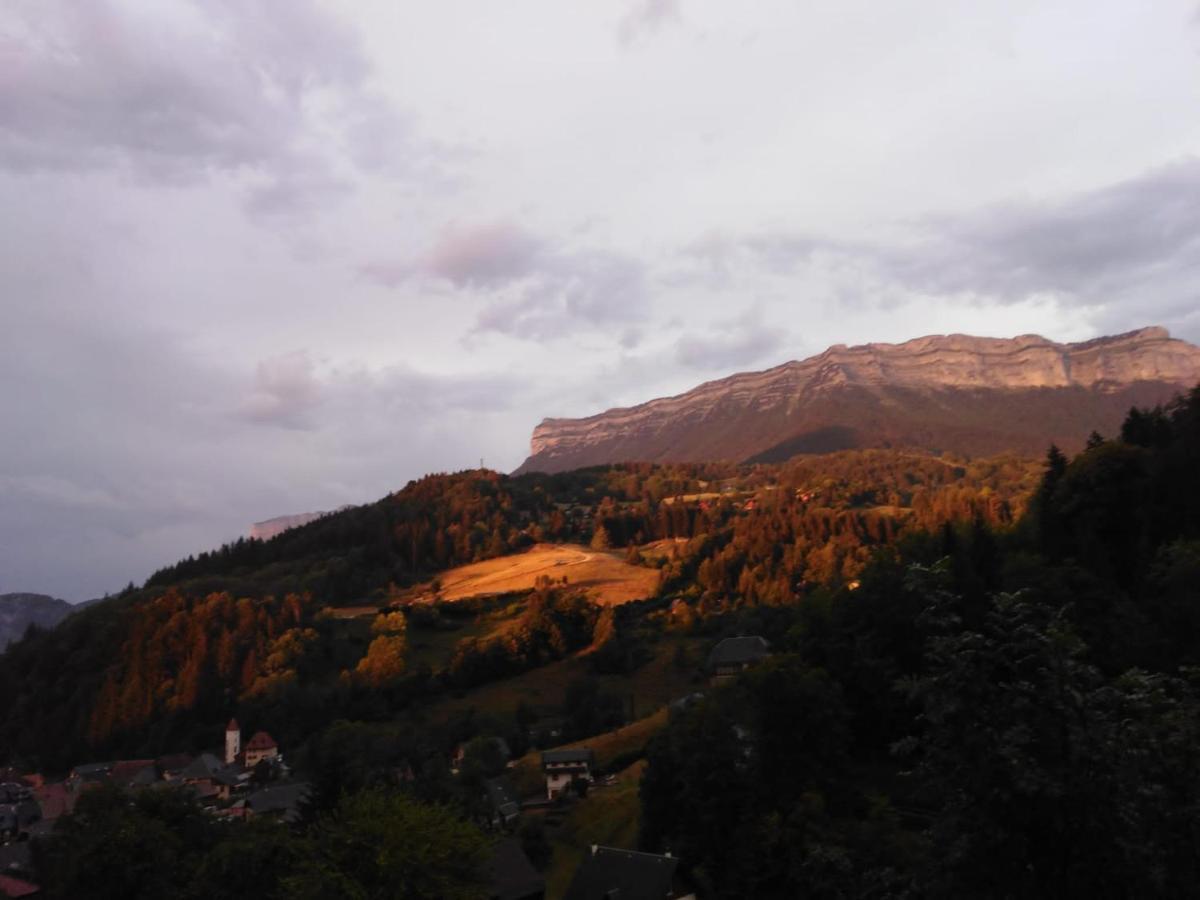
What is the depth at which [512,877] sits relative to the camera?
31.4 meters

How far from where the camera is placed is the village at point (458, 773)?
30188 mm

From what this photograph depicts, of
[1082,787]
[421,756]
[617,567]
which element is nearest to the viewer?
[1082,787]

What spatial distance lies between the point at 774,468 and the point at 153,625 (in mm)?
125277

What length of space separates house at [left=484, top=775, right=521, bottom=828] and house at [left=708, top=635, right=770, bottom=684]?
18684mm

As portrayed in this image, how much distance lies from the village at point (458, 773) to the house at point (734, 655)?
89mm

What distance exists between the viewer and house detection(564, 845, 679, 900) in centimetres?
2830

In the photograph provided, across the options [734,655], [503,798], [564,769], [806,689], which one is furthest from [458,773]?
[806,689]

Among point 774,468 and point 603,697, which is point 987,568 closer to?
point 603,697

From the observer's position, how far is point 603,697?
221ft

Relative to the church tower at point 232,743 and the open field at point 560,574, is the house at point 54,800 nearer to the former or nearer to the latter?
the church tower at point 232,743

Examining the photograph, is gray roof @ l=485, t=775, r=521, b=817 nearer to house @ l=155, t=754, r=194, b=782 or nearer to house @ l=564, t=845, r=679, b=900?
house @ l=564, t=845, r=679, b=900

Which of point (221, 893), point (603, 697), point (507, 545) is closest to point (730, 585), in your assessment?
point (603, 697)

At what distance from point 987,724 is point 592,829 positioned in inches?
1526

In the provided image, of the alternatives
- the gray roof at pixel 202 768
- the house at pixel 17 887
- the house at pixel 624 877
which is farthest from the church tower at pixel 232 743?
the house at pixel 624 877
